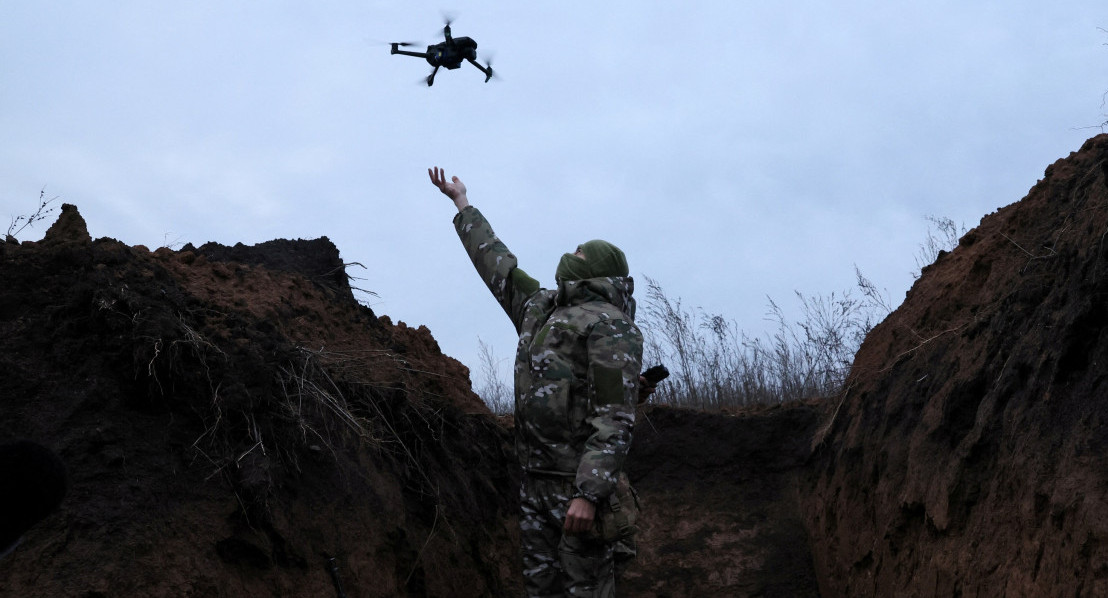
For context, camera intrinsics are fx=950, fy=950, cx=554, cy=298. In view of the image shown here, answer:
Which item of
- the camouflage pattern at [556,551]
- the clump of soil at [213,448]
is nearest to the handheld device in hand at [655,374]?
the camouflage pattern at [556,551]

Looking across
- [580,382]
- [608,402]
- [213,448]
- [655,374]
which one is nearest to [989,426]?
[655,374]

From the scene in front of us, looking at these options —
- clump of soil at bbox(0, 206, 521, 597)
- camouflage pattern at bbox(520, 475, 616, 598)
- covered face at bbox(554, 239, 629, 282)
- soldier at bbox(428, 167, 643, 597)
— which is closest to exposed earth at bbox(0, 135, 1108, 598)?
clump of soil at bbox(0, 206, 521, 597)

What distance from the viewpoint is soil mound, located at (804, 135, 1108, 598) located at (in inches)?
142

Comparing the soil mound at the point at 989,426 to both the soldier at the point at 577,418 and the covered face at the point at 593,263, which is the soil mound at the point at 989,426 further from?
the covered face at the point at 593,263

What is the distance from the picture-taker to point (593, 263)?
14.6 ft

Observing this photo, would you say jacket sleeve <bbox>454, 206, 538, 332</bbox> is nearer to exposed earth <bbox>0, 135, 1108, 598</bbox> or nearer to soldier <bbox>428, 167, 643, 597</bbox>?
soldier <bbox>428, 167, 643, 597</bbox>

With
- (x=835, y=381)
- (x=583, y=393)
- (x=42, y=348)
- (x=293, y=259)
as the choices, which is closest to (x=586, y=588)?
(x=583, y=393)

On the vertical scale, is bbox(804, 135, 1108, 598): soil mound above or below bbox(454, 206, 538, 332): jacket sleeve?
below

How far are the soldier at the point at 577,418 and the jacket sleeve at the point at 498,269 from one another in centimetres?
17

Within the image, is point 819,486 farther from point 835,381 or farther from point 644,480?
point 835,381

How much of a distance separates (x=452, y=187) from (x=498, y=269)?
2.04 ft

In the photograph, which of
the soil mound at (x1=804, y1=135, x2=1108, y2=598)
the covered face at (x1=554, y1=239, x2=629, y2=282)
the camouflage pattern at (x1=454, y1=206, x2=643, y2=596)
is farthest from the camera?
the covered face at (x1=554, y1=239, x2=629, y2=282)

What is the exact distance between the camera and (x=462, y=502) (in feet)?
18.4

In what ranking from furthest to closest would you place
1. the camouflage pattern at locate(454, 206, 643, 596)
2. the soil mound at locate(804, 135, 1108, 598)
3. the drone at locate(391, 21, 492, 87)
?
the drone at locate(391, 21, 492, 87)
the camouflage pattern at locate(454, 206, 643, 596)
the soil mound at locate(804, 135, 1108, 598)
